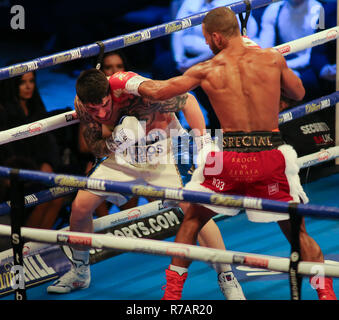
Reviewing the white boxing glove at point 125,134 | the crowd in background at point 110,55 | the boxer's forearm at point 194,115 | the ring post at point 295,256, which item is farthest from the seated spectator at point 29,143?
the ring post at point 295,256

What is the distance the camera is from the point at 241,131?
3.38 meters

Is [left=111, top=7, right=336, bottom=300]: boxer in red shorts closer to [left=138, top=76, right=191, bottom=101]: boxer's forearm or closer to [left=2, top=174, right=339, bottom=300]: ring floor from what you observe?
[left=138, top=76, right=191, bottom=101]: boxer's forearm

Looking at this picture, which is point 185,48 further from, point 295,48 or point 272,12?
point 295,48

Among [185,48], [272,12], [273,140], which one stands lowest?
[273,140]

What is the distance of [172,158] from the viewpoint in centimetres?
414

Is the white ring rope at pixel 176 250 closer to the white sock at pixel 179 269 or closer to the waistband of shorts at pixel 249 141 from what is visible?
the white sock at pixel 179 269

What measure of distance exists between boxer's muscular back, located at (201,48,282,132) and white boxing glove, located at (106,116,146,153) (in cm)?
70

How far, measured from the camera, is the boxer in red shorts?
11.0 feet

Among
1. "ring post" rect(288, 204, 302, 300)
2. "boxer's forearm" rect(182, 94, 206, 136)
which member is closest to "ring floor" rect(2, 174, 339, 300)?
"boxer's forearm" rect(182, 94, 206, 136)

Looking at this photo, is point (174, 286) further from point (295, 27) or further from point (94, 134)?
point (295, 27)

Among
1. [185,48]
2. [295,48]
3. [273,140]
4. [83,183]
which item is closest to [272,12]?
[185,48]

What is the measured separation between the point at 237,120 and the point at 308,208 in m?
0.86

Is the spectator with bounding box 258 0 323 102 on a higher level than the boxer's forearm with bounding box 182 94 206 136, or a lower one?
higher

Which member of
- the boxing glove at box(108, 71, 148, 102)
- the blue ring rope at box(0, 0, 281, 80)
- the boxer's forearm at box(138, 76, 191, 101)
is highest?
the blue ring rope at box(0, 0, 281, 80)
